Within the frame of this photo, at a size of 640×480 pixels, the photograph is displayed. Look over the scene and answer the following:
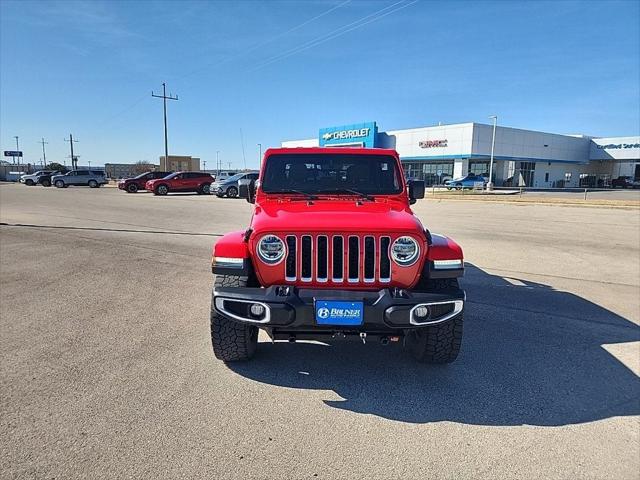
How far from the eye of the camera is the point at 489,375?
3758 millimetres

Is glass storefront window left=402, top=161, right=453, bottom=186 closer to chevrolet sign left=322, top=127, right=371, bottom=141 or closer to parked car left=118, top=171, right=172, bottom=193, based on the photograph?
chevrolet sign left=322, top=127, right=371, bottom=141

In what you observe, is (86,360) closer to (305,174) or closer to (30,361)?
(30,361)

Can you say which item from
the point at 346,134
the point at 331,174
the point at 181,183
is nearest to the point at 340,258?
the point at 331,174

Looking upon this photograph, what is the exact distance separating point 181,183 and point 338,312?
30899mm

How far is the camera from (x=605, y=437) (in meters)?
2.91

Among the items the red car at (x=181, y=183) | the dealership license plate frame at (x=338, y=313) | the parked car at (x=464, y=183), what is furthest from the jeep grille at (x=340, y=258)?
the parked car at (x=464, y=183)

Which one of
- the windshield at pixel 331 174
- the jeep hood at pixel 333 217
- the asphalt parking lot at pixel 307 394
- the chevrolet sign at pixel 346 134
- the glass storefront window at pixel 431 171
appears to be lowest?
the asphalt parking lot at pixel 307 394

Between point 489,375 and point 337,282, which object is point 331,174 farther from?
point 489,375

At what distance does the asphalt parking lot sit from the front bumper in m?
0.60

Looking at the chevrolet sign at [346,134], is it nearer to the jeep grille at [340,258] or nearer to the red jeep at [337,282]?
the red jeep at [337,282]

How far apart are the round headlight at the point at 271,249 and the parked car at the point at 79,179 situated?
152ft

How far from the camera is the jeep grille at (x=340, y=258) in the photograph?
11.4 ft

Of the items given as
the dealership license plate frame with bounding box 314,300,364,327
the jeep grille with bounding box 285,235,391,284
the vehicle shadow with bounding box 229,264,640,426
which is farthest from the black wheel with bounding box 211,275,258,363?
the dealership license plate frame with bounding box 314,300,364,327

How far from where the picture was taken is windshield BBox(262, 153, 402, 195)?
4781mm
